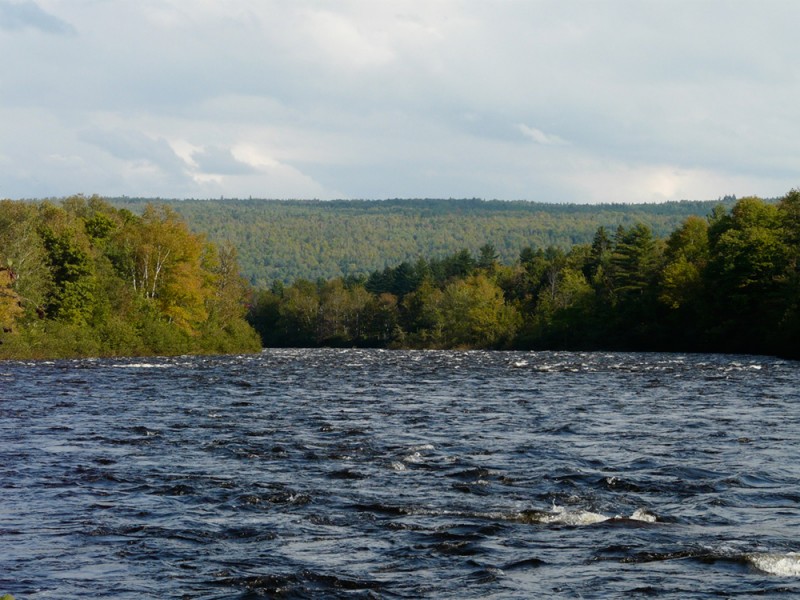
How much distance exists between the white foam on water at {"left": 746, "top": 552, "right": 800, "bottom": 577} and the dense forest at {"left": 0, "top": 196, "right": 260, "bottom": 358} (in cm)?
5284

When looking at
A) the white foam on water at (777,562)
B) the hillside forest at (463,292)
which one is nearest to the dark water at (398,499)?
the white foam on water at (777,562)

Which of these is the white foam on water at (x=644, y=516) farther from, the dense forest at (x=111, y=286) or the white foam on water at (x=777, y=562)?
the dense forest at (x=111, y=286)

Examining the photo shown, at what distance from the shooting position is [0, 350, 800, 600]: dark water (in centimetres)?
1174

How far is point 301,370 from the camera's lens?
60250 millimetres

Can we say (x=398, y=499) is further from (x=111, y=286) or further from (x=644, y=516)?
(x=111, y=286)

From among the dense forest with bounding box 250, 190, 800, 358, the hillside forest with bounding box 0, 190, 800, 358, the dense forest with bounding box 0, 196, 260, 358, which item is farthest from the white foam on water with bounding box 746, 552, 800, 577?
the dense forest with bounding box 250, 190, 800, 358

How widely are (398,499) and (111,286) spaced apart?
6960cm

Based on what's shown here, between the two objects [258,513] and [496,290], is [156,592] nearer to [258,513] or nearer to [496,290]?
[258,513]

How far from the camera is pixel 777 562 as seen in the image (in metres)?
12.2

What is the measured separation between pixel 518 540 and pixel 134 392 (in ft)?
90.7

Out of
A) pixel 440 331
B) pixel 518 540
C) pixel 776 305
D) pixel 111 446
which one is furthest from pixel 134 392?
pixel 440 331

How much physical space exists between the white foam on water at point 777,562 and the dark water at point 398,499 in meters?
0.04

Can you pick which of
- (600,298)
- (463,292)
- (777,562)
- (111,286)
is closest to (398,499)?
(777,562)

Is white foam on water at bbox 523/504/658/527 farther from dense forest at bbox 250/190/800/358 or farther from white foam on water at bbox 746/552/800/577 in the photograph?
dense forest at bbox 250/190/800/358
